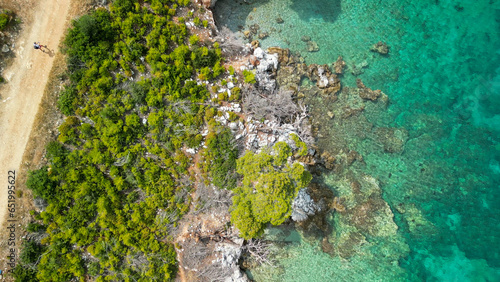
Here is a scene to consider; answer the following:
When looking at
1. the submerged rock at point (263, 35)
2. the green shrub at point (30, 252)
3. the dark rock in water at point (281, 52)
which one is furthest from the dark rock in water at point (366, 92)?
the green shrub at point (30, 252)

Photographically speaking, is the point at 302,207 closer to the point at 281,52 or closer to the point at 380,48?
the point at 281,52

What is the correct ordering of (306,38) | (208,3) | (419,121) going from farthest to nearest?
(419,121) < (306,38) < (208,3)

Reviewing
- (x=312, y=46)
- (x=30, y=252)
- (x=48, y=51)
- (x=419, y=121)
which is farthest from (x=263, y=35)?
(x=30, y=252)

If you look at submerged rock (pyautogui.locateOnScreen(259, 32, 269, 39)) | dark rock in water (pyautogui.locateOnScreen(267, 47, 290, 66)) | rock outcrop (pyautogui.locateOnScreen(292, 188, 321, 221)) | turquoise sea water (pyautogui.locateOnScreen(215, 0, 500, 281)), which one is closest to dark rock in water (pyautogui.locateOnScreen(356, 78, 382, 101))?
turquoise sea water (pyautogui.locateOnScreen(215, 0, 500, 281))

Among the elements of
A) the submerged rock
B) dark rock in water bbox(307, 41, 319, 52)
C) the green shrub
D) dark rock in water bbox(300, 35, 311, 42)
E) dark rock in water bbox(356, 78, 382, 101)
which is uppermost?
the submerged rock

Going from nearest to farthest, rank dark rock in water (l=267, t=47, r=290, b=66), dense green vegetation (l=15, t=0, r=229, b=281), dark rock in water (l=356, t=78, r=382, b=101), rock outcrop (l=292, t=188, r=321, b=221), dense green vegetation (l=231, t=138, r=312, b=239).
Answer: dense green vegetation (l=231, t=138, r=312, b=239) < dense green vegetation (l=15, t=0, r=229, b=281) < rock outcrop (l=292, t=188, r=321, b=221) < dark rock in water (l=267, t=47, r=290, b=66) < dark rock in water (l=356, t=78, r=382, b=101)

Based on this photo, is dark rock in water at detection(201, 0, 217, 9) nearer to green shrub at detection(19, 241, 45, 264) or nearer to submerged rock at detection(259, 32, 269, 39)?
submerged rock at detection(259, 32, 269, 39)
